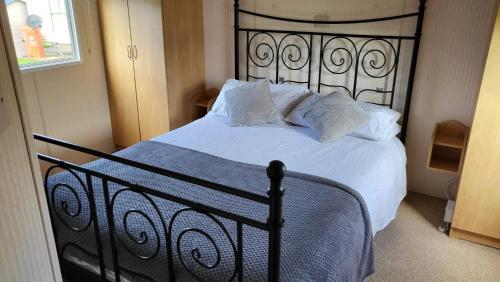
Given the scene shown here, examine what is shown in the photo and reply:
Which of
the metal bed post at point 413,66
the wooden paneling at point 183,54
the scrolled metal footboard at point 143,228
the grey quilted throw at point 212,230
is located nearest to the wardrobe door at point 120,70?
the wooden paneling at point 183,54

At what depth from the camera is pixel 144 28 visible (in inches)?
132

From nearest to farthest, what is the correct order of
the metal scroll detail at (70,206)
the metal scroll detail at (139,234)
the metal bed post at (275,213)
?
Answer: the metal bed post at (275,213)
the metal scroll detail at (139,234)
the metal scroll detail at (70,206)

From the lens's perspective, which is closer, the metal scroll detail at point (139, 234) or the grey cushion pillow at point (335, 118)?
the metal scroll detail at point (139, 234)

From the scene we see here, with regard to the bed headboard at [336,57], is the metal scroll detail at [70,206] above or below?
below

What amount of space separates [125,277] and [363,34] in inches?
95.2

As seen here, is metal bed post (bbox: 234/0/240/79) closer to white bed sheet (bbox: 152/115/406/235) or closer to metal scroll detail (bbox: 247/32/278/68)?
Result: metal scroll detail (bbox: 247/32/278/68)

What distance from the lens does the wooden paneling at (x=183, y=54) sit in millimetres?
3336

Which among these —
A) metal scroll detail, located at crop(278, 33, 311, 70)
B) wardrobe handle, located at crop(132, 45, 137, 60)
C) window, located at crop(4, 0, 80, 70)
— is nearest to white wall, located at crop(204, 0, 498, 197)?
metal scroll detail, located at crop(278, 33, 311, 70)

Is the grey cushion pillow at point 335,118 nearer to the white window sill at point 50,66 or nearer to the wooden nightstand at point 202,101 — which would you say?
the wooden nightstand at point 202,101

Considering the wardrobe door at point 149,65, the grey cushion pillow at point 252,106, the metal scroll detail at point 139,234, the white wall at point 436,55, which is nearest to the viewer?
the metal scroll detail at point 139,234

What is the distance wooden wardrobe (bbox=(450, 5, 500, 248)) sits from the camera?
220 cm

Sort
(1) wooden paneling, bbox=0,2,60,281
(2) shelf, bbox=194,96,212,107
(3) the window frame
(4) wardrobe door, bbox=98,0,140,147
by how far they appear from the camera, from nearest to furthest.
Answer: (1) wooden paneling, bbox=0,2,60,281 → (3) the window frame → (4) wardrobe door, bbox=98,0,140,147 → (2) shelf, bbox=194,96,212,107

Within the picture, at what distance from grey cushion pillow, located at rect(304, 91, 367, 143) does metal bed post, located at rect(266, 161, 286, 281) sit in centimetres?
156

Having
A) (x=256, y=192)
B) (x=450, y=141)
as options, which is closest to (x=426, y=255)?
(x=450, y=141)
